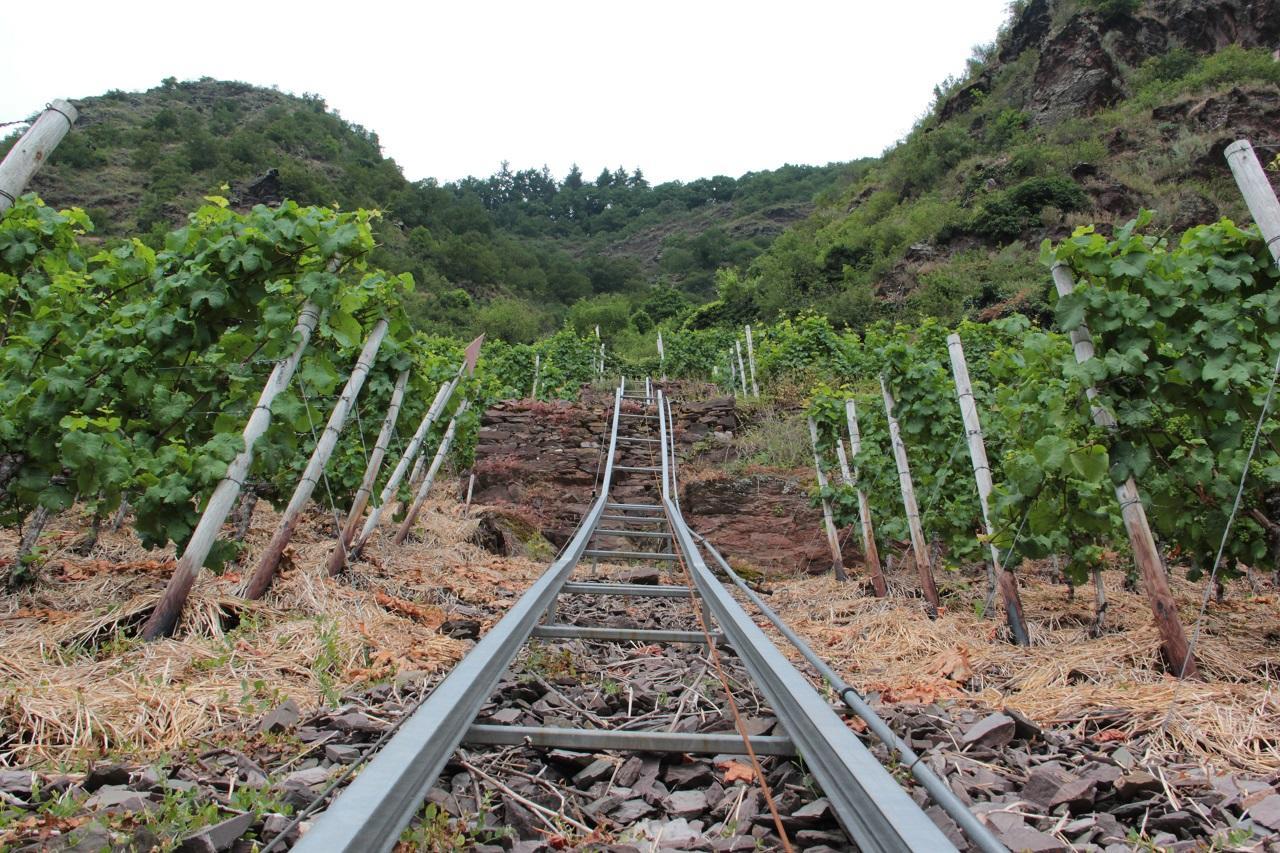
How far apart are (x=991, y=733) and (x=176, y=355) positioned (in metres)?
4.30

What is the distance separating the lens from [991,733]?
256 centimetres

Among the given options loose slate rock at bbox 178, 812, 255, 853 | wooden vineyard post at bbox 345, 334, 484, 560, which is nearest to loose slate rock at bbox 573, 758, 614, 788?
loose slate rock at bbox 178, 812, 255, 853

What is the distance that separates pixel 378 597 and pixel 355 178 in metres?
57.6

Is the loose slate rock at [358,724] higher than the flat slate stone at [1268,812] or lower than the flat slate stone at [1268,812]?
higher

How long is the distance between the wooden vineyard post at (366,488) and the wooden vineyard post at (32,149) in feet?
9.90

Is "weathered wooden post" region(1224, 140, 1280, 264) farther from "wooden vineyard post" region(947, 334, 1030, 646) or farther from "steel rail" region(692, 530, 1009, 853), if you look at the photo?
"steel rail" region(692, 530, 1009, 853)

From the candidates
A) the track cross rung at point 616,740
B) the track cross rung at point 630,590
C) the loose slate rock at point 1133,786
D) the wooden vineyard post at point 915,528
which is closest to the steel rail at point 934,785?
the track cross rung at point 616,740

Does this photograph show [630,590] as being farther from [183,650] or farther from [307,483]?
[183,650]

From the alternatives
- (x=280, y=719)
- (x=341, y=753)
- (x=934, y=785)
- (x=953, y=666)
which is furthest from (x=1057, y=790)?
(x=280, y=719)

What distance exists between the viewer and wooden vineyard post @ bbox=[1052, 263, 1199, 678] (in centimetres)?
367

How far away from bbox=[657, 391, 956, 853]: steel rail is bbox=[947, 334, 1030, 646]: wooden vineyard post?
265cm

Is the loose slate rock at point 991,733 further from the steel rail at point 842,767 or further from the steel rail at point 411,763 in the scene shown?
the steel rail at point 411,763

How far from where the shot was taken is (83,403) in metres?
3.98

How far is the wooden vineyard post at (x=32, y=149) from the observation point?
9.82 ft
